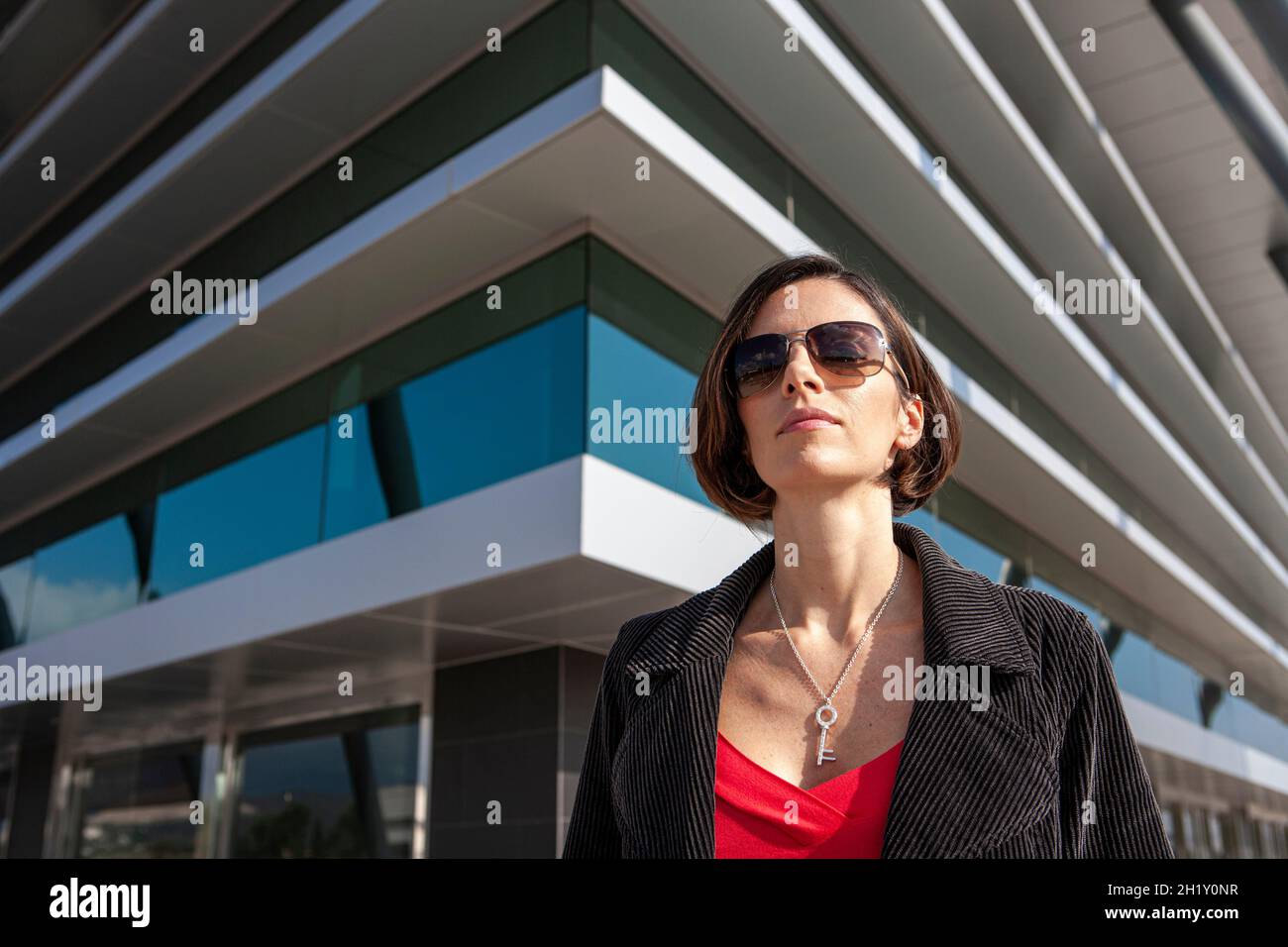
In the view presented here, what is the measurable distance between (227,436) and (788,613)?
965cm

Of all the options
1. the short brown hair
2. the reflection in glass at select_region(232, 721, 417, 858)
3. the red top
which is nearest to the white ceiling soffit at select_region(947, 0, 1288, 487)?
the reflection in glass at select_region(232, 721, 417, 858)

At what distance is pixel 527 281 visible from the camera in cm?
775

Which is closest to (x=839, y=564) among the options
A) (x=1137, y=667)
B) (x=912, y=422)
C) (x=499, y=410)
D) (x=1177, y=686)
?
(x=912, y=422)

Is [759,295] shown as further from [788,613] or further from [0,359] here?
[0,359]

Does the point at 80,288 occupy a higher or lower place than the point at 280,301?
higher

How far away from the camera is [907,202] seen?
10500 mm

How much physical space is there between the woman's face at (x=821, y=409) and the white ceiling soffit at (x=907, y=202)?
6.52 meters

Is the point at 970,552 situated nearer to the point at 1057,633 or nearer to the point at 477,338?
the point at 477,338

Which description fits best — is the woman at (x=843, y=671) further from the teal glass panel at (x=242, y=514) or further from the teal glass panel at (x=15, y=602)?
the teal glass panel at (x=15, y=602)

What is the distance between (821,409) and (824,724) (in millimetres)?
515

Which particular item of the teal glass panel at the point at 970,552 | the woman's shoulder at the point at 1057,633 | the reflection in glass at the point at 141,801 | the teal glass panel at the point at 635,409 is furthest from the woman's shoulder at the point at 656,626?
the reflection in glass at the point at 141,801

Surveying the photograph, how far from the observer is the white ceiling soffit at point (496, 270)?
698cm
